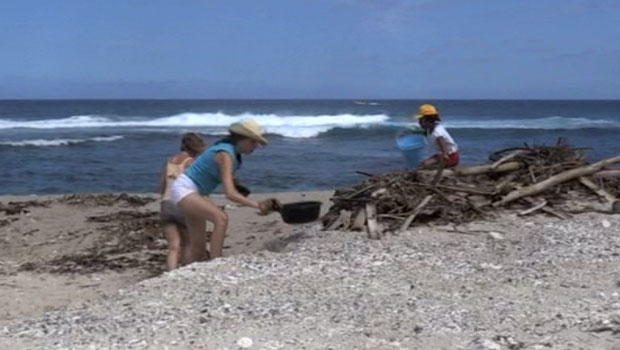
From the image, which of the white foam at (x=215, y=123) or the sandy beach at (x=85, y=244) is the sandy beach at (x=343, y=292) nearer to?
the sandy beach at (x=85, y=244)

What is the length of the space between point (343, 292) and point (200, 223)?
63.9 inches

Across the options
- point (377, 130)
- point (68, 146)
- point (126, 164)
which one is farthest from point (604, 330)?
point (377, 130)

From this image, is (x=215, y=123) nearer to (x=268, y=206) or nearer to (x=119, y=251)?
(x=119, y=251)

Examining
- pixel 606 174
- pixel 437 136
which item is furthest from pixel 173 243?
pixel 606 174

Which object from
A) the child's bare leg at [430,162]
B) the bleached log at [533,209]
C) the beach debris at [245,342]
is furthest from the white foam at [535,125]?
the beach debris at [245,342]

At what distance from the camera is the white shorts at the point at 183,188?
24.6ft

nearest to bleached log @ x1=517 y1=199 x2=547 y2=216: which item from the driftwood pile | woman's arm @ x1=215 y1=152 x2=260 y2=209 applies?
the driftwood pile

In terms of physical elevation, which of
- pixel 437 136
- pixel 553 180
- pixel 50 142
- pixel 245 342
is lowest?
pixel 50 142

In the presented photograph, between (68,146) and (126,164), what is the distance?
25.5 ft

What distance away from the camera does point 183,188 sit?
7508 millimetres

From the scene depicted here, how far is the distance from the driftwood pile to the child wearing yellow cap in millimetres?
138

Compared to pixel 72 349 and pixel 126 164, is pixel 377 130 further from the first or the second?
pixel 72 349

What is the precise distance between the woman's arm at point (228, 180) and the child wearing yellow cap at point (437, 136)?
307 cm

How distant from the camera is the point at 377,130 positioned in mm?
40469
